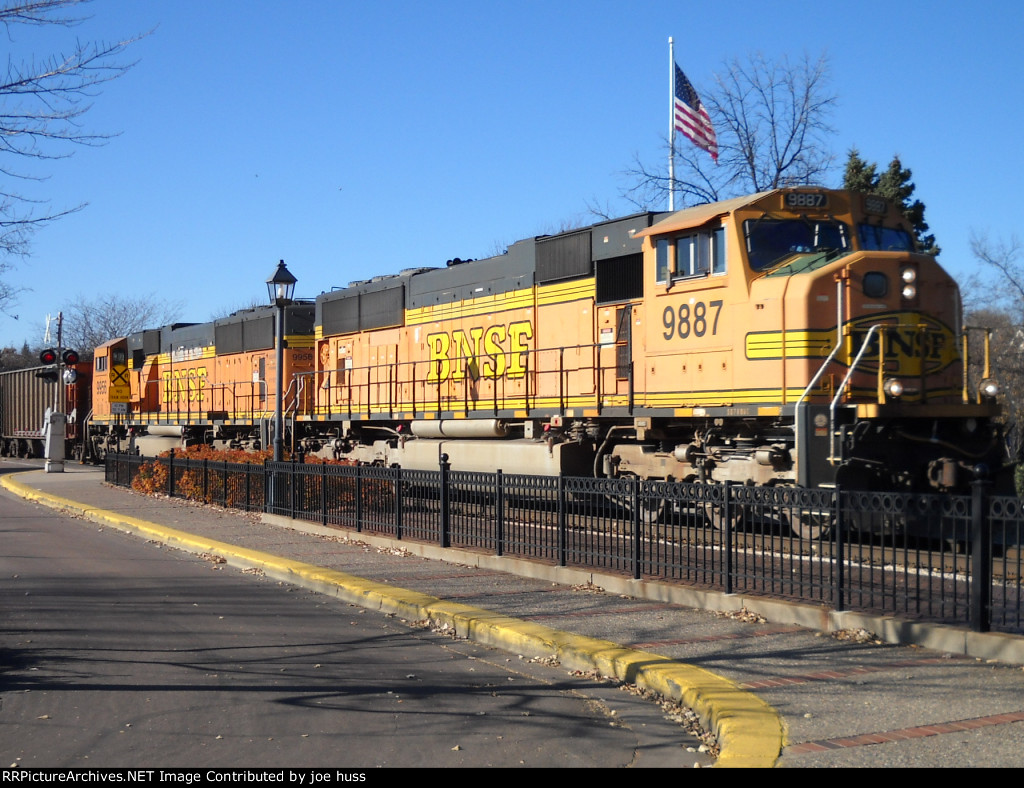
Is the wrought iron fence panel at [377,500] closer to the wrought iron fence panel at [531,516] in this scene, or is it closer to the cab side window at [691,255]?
the wrought iron fence panel at [531,516]

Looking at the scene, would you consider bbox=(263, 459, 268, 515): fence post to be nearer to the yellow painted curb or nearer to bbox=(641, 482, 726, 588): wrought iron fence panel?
the yellow painted curb

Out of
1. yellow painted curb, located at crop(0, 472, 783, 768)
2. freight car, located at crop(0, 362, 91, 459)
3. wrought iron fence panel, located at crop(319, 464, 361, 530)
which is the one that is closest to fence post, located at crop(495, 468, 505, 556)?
yellow painted curb, located at crop(0, 472, 783, 768)

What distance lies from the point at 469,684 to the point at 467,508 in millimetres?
5852

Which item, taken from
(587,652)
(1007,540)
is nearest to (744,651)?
(587,652)

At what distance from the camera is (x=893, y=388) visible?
12.2 m

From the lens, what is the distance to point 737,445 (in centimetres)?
1380

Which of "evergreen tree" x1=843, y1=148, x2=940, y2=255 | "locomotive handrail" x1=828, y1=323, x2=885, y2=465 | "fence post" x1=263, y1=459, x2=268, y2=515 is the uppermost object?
"evergreen tree" x1=843, y1=148, x2=940, y2=255

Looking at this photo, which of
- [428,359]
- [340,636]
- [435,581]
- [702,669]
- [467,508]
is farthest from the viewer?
[428,359]

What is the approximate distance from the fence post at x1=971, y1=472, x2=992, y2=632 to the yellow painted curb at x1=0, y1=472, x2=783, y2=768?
84.3 inches

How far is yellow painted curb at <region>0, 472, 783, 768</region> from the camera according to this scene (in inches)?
224

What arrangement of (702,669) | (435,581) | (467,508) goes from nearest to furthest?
(702,669), (435,581), (467,508)

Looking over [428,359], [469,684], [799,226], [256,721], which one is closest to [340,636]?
[469,684]

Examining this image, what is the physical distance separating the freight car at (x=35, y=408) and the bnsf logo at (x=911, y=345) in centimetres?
3444

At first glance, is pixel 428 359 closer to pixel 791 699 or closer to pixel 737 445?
pixel 737 445
